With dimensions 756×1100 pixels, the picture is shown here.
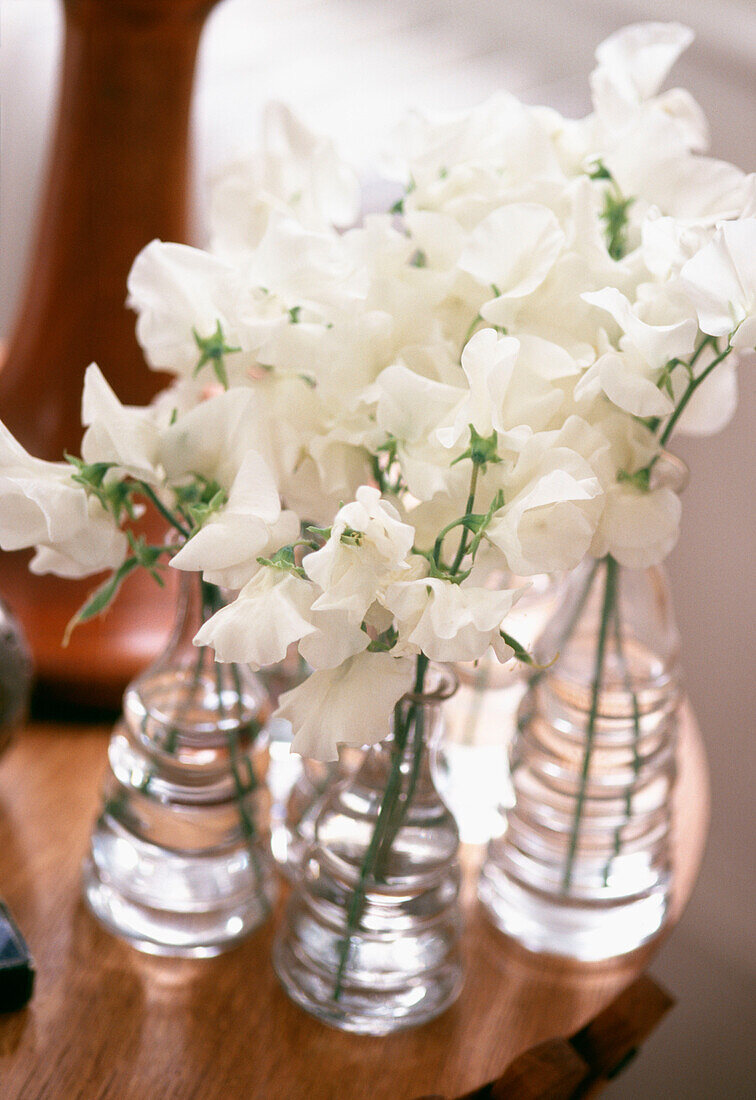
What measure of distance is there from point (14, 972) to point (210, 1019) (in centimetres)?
8

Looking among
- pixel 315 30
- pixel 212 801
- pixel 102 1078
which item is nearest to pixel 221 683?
pixel 212 801

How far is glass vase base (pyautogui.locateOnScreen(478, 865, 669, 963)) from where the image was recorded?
21.7 inches

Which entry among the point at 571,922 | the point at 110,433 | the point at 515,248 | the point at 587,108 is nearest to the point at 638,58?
the point at 515,248

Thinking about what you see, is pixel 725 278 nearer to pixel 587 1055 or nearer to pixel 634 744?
pixel 634 744

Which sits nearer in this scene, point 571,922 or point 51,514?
point 51,514

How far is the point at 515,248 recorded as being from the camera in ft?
1.32

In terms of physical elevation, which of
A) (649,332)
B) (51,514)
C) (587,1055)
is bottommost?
(587,1055)

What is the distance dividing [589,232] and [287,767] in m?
0.34

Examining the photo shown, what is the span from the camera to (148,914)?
52cm

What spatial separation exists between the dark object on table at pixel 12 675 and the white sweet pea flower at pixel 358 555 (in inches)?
11.2

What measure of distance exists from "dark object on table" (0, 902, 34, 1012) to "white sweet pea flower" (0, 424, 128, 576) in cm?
17

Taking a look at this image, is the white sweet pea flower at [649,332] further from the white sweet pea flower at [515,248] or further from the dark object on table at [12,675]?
the dark object on table at [12,675]

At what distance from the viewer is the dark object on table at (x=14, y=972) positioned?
47cm

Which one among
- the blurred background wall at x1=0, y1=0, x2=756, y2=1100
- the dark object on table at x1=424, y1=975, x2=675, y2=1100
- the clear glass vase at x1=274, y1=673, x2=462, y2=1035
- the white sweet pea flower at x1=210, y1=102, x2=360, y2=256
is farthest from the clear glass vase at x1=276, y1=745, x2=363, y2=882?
the blurred background wall at x1=0, y1=0, x2=756, y2=1100
